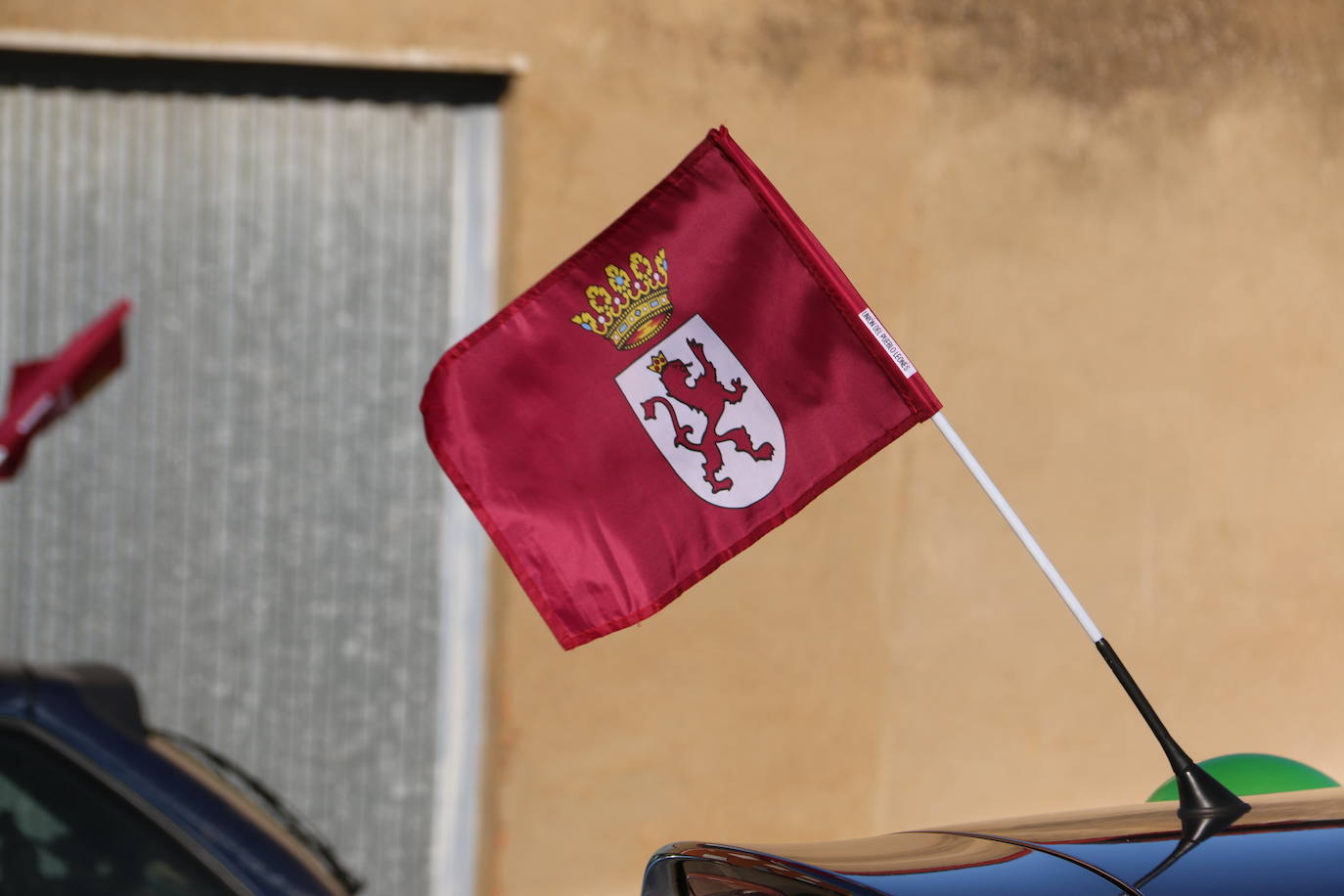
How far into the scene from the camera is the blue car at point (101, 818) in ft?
8.64

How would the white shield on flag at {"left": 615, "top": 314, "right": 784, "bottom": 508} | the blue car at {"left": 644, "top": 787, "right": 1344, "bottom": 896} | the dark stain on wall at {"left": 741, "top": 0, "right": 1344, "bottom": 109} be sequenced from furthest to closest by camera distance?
1. the dark stain on wall at {"left": 741, "top": 0, "right": 1344, "bottom": 109}
2. the white shield on flag at {"left": 615, "top": 314, "right": 784, "bottom": 508}
3. the blue car at {"left": 644, "top": 787, "right": 1344, "bottom": 896}

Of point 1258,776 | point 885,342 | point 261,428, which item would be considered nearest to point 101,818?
point 885,342

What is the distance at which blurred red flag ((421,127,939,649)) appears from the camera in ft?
8.93

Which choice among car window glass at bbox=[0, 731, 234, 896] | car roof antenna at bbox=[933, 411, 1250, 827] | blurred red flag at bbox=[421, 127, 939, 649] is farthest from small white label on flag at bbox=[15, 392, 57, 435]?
car roof antenna at bbox=[933, 411, 1250, 827]

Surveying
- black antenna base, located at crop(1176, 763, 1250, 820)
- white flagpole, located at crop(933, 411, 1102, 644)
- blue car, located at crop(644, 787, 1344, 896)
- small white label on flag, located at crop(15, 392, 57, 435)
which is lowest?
black antenna base, located at crop(1176, 763, 1250, 820)

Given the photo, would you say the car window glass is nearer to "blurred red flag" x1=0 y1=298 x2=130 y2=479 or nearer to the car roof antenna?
the car roof antenna

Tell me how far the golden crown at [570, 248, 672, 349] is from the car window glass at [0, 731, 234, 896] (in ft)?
4.27

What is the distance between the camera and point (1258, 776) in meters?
3.28

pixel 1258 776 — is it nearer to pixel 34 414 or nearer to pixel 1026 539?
pixel 1026 539

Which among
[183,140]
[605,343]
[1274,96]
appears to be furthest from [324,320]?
[1274,96]

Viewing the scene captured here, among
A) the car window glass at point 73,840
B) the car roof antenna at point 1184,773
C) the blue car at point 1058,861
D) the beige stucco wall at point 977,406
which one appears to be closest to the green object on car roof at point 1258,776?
the car roof antenna at point 1184,773

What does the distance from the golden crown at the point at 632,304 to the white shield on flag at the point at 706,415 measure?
0.13 feet

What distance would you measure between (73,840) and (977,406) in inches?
158

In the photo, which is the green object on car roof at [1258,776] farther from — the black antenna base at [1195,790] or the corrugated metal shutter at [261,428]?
the corrugated metal shutter at [261,428]
